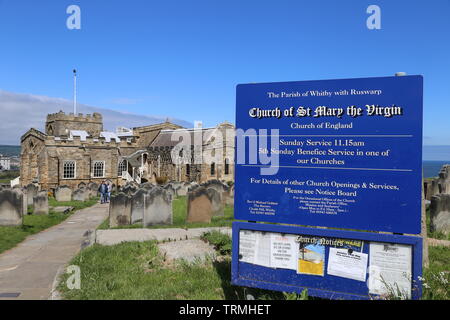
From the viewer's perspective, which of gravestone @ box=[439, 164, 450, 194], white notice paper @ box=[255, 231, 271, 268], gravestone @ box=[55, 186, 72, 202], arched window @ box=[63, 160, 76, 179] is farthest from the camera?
arched window @ box=[63, 160, 76, 179]

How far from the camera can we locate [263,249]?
420cm

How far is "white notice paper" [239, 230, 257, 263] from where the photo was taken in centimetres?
426

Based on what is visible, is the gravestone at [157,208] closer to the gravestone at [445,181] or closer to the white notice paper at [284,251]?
the white notice paper at [284,251]

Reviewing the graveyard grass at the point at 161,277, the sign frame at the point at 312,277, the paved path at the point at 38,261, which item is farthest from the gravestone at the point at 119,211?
the sign frame at the point at 312,277

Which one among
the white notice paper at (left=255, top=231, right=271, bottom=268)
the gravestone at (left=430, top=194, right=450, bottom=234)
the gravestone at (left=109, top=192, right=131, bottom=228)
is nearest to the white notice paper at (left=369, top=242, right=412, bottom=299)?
the white notice paper at (left=255, top=231, right=271, bottom=268)

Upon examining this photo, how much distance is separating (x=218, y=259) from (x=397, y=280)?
12.1 feet

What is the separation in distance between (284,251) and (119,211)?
9039 mm

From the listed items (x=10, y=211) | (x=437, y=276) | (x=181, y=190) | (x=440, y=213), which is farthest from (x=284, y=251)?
(x=181, y=190)

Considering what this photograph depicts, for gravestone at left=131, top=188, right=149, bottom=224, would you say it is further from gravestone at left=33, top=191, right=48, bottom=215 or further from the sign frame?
the sign frame

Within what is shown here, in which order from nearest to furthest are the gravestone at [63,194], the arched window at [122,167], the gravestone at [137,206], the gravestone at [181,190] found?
the gravestone at [137,206], the gravestone at [63,194], the gravestone at [181,190], the arched window at [122,167]

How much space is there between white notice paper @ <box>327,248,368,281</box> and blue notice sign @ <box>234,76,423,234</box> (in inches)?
11.4

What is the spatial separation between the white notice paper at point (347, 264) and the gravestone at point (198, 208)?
345 inches

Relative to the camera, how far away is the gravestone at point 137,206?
1226 centimetres

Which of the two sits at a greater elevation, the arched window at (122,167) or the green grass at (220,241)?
the arched window at (122,167)
